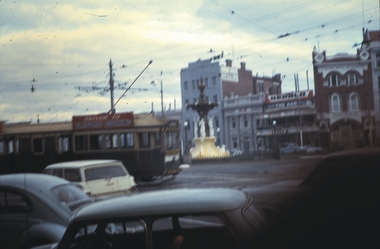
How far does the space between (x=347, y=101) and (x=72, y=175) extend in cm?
208

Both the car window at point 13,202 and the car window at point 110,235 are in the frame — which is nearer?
the car window at point 110,235

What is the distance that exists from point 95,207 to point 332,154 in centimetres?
158

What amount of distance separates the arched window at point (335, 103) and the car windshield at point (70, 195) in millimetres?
1858

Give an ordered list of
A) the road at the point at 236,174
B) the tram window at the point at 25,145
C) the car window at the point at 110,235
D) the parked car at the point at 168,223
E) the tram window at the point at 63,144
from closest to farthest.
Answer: the parked car at the point at 168,223 < the car window at the point at 110,235 < the road at the point at 236,174 < the tram window at the point at 63,144 < the tram window at the point at 25,145

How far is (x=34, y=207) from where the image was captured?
3377mm

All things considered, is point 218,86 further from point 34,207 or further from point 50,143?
point 34,207

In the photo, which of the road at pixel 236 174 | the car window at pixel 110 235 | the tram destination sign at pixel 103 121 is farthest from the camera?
the tram destination sign at pixel 103 121

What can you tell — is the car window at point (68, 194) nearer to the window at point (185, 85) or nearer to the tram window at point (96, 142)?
the tram window at point (96, 142)

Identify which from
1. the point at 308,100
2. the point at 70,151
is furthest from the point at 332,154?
the point at 70,151

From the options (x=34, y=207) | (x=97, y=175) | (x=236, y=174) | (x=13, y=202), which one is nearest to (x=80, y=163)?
(x=97, y=175)

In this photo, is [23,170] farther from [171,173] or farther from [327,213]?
[327,213]

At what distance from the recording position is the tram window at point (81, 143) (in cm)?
327

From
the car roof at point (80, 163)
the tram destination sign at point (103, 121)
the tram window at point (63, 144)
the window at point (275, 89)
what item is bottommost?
the car roof at point (80, 163)

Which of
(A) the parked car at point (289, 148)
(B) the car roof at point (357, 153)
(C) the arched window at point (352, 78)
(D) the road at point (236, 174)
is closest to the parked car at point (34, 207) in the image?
(D) the road at point (236, 174)
